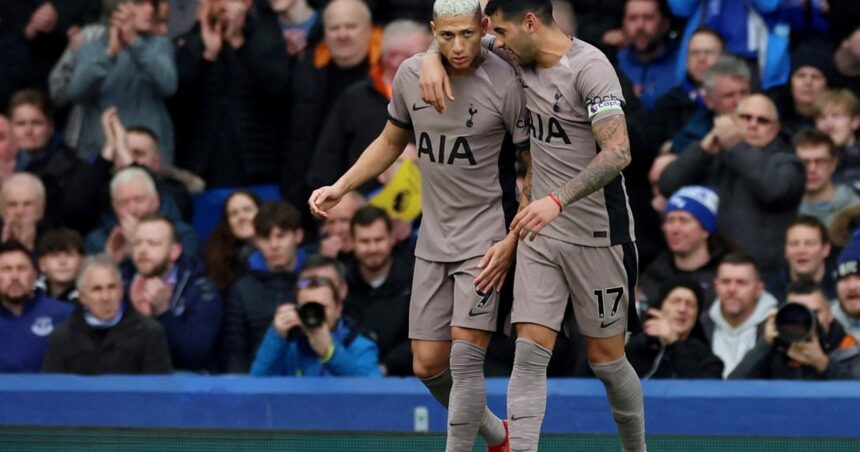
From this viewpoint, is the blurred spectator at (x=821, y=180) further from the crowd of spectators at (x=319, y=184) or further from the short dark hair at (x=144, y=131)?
the short dark hair at (x=144, y=131)

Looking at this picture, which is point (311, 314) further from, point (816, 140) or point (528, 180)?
point (816, 140)

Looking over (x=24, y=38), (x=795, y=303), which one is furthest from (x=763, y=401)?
(x=24, y=38)

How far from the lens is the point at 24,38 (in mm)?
12766

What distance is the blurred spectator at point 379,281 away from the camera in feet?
33.0

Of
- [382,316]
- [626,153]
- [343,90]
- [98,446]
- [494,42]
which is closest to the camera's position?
[626,153]

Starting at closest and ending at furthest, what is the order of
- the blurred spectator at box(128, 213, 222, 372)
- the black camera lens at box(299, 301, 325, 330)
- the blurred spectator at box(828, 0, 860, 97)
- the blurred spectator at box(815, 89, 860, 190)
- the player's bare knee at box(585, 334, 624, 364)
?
the player's bare knee at box(585, 334, 624, 364) < the black camera lens at box(299, 301, 325, 330) < the blurred spectator at box(128, 213, 222, 372) < the blurred spectator at box(815, 89, 860, 190) < the blurred spectator at box(828, 0, 860, 97)

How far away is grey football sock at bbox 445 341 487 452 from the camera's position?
7465 millimetres

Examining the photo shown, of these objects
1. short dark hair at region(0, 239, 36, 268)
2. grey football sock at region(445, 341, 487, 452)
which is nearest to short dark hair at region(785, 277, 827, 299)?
grey football sock at region(445, 341, 487, 452)

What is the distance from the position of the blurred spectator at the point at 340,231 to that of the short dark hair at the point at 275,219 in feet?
0.81

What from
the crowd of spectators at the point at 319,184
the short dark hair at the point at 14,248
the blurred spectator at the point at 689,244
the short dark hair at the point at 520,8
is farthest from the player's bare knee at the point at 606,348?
the short dark hair at the point at 14,248

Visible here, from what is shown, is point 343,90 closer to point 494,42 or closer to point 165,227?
point 165,227

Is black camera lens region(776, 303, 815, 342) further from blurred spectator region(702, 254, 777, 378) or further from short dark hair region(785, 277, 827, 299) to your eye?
blurred spectator region(702, 254, 777, 378)

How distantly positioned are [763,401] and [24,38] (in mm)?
6014

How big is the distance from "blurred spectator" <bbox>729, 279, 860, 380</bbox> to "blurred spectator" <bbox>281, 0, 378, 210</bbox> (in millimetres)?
3180
